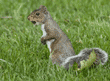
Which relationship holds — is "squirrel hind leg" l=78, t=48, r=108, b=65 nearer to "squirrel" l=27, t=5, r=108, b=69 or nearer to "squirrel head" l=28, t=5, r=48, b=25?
"squirrel" l=27, t=5, r=108, b=69

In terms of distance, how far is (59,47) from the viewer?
3.32 meters

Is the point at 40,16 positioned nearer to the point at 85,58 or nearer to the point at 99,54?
the point at 85,58

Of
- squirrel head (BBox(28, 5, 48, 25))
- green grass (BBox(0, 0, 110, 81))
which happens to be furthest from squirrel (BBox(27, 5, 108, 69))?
green grass (BBox(0, 0, 110, 81))

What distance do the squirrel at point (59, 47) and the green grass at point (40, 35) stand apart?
15 cm

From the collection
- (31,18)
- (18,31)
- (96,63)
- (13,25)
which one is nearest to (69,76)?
(96,63)

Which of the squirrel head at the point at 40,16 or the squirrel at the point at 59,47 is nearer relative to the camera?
the squirrel at the point at 59,47

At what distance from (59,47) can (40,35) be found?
1.19 meters

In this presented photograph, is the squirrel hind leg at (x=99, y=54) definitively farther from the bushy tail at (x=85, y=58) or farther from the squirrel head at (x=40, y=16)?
the squirrel head at (x=40, y=16)

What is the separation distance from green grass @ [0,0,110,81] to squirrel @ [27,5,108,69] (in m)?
0.15

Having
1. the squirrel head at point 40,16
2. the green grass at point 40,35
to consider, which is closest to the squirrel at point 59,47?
the squirrel head at point 40,16

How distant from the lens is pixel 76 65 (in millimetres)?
3082

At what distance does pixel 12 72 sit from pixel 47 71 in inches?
26.0

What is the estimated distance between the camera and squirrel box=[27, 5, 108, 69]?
3096 mm

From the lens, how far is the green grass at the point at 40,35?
3.02 metres
